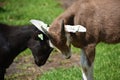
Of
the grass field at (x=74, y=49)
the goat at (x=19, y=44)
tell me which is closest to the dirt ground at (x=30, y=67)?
the grass field at (x=74, y=49)

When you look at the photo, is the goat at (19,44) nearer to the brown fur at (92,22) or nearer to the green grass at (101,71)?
the green grass at (101,71)

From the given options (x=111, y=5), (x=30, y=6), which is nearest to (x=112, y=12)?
(x=111, y=5)

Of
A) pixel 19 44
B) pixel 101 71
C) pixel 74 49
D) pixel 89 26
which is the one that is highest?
pixel 89 26

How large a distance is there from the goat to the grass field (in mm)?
608

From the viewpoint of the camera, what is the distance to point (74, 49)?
325 inches

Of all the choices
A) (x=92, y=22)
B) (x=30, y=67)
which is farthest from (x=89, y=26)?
(x=30, y=67)

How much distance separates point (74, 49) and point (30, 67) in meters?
1.22

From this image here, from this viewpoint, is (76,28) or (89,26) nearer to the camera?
(76,28)

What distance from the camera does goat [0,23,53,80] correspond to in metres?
6.09

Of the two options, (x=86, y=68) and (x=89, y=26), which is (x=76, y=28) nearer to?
(x=89, y=26)

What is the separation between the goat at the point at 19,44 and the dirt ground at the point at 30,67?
75cm

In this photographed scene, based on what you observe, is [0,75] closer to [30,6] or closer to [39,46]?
[39,46]

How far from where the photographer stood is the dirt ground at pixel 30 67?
6.99m

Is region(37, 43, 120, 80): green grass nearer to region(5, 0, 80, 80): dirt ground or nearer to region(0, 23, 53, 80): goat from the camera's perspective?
region(5, 0, 80, 80): dirt ground
